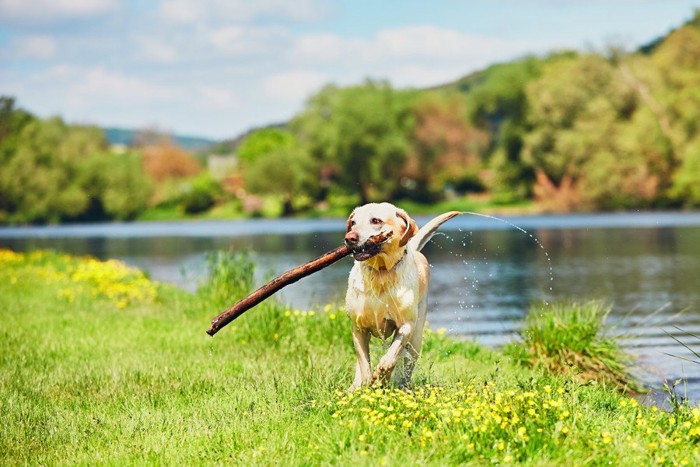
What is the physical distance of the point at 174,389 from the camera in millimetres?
9211

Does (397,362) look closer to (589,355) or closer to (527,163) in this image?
(589,355)

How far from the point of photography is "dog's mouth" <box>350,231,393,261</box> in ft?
24.5

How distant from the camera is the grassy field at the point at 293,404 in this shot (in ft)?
20.7

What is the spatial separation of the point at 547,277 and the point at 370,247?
71.1 ft

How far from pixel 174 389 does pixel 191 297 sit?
924 centimetres

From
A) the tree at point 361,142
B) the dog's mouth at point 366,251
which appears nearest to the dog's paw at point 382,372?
the dog's mouth at point 366,251

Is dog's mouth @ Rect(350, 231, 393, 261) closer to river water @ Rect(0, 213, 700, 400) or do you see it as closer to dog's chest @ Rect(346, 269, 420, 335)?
dog's chest @ Rect(346, 269, 420, 335)

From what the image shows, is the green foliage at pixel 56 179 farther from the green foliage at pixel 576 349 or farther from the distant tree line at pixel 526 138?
the green foliage at pixel 576 349

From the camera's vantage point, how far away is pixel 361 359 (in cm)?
805

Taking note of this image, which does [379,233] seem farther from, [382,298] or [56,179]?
[56,179]

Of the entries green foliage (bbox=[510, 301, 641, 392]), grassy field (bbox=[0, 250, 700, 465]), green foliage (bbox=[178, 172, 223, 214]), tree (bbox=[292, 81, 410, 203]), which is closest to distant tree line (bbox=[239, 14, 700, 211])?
tree (bbox=[292, 81, 410, 203])

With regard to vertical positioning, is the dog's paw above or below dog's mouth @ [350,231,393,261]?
below

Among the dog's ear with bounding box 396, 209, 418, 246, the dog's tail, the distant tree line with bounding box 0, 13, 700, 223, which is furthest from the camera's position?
the distant tree line with bounding box 0, 13, 700, 223

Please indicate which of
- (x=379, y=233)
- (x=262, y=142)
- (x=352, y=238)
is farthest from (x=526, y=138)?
(x=262, y=142)
